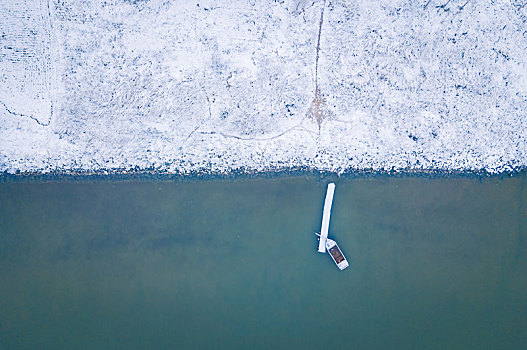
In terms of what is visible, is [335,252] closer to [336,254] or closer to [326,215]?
[336,254]

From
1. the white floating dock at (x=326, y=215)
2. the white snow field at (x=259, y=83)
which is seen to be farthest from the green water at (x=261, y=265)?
the white snow field at (x=259, y=83)

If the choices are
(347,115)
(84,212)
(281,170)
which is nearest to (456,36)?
(347,115)

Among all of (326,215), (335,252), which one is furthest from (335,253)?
(326,215)

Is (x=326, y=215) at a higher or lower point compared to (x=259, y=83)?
lower

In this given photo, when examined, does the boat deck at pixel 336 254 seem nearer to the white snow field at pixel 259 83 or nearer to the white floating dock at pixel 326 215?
the white floating dock at pixel 326 215

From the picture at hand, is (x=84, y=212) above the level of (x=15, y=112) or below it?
below

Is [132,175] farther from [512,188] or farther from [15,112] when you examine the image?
[512,188]
